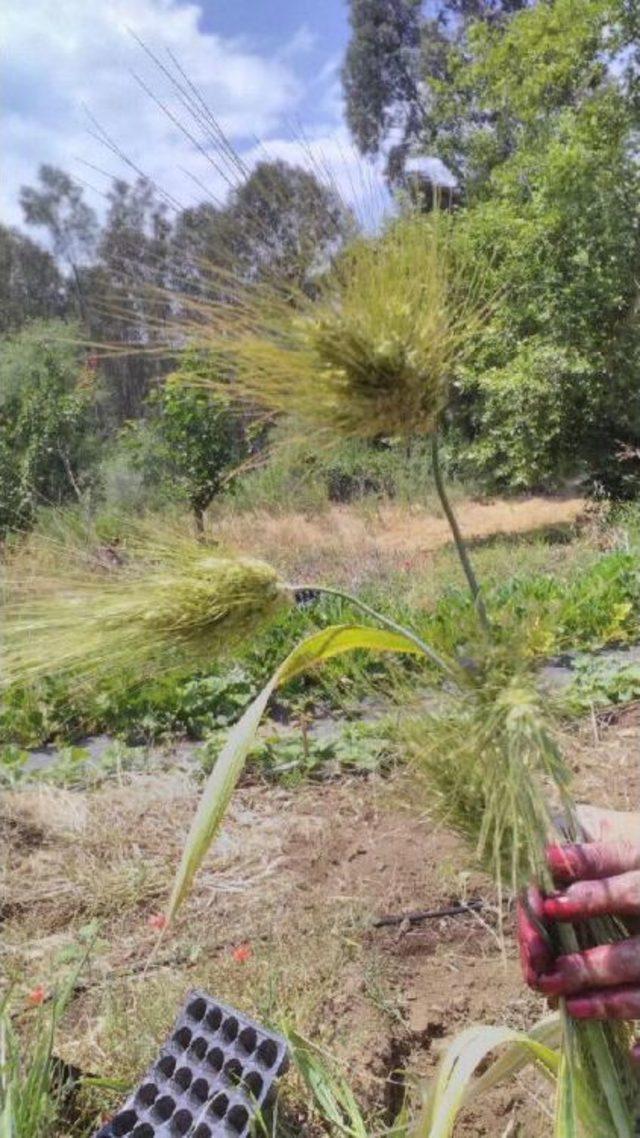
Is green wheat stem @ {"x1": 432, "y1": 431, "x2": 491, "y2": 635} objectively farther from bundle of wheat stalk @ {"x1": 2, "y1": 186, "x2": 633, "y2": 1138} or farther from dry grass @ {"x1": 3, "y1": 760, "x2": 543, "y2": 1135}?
dry grass @ {"x1": 3, "y1": 760, "x2": 543, "y2": 1135}

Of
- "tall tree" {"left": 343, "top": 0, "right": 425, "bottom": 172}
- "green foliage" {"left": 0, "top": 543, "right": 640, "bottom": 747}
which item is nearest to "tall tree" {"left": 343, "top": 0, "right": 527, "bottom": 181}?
"tall tree" {"left": 343, "top": 0, "right": 425, "bottom": 172}

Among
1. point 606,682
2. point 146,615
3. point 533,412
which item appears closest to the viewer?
point 146,615

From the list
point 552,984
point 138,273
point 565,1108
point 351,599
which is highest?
point 138,273

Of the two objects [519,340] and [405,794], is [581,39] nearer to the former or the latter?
[519,340]

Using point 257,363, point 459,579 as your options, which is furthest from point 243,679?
point 257,363

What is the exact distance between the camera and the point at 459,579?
5.54m

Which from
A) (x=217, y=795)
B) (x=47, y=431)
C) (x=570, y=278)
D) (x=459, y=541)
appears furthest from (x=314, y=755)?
(x=47, y=431)

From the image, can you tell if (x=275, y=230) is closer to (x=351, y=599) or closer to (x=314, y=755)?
(x=351, y=599)

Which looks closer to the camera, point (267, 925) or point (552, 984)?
point (552, 984)

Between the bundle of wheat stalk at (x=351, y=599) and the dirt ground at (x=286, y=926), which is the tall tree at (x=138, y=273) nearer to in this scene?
the bundle of wheat stalk at (x=351, y=599)

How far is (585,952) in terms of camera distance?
2.86ft

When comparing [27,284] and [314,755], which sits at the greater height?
[27,284]

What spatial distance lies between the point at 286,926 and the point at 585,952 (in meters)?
1.22

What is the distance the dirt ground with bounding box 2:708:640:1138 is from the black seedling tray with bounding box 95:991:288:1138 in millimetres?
162
